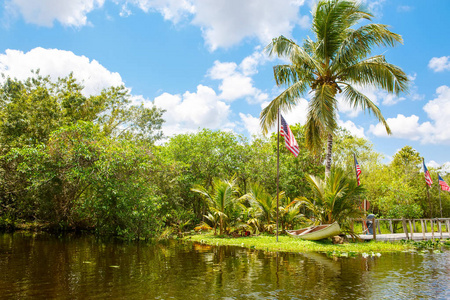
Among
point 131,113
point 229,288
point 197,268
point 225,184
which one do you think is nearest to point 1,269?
point 197,268

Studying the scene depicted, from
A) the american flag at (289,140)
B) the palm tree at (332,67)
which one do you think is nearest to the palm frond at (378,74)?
the palm tree at (332,67)

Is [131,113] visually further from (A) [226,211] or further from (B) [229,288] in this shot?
(B) [229,288]

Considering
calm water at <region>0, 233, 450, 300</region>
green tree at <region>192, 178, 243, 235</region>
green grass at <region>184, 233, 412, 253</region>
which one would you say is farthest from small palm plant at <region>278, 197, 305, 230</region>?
calm water at <region>0, 233, 450, 300</region>

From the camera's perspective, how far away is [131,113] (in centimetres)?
2877

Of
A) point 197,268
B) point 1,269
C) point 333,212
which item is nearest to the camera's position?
point 1,269

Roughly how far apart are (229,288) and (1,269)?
5928mm

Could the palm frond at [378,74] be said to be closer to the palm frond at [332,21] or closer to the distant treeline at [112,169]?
the palm frond at [332,21]

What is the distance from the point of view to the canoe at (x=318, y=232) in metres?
12.8

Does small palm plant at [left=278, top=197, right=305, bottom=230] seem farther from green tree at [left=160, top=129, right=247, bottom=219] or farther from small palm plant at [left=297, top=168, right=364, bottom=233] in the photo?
green tree at [left=160, top=129, right=247, bottom=219]

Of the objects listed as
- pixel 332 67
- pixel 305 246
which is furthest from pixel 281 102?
pixel 305 246

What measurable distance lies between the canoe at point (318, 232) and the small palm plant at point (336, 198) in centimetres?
99

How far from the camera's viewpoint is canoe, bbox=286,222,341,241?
41.9 feet

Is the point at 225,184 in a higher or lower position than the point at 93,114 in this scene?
lower

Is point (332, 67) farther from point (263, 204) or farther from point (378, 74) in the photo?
point (263, 204)
